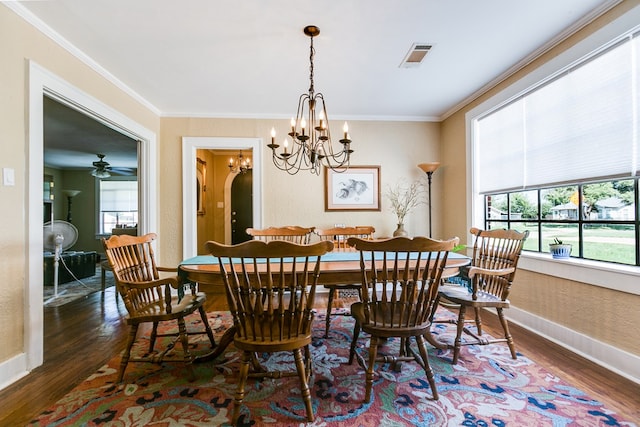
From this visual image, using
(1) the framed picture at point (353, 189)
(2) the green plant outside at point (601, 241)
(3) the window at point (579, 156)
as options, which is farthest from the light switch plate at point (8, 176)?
(2) the green plant outside at point (601, 241)

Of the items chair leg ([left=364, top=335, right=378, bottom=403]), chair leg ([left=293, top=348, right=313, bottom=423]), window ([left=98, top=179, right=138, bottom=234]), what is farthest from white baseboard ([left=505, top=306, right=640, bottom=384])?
window ([left=98, top=179, right=138, bottom=234])

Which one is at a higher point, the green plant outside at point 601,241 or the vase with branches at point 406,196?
the vase with branches at point 406,196

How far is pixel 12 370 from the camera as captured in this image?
187 centimetres

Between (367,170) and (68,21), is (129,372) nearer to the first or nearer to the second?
(68,21)

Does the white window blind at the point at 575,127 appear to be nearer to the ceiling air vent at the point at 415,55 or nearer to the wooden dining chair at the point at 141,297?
the ceiling air vent at the point at 415,55

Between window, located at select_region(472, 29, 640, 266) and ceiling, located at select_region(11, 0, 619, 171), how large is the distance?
0.36 meters

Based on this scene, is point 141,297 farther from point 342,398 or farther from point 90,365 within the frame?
point 342,398

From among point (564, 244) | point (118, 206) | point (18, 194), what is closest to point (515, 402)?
point (564, 244)

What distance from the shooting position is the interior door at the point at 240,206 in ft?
20.0

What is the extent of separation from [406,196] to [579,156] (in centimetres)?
210

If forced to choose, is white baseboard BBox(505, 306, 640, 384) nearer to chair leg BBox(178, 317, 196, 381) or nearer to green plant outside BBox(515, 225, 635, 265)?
green plant outside BBox(515, 225, 635, 265)

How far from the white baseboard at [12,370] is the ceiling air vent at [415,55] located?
368 cm

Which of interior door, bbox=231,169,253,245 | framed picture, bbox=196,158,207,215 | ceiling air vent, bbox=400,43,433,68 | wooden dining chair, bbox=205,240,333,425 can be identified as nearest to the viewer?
wooden dining chair, bbox=205,240,333,425

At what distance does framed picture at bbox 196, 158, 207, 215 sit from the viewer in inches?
207
